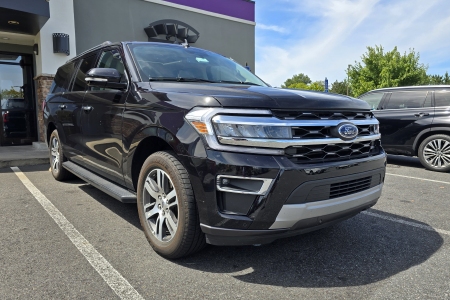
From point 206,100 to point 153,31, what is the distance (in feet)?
29.7

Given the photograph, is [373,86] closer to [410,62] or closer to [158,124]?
[410,62]

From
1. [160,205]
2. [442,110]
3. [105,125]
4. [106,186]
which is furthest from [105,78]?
[442,110]

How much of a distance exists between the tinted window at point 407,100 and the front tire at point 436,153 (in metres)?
0.84

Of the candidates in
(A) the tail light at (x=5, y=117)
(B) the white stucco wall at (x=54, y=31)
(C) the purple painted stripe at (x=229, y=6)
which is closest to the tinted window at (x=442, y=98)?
(C) the purple painted stripe at (x=229, y=6)

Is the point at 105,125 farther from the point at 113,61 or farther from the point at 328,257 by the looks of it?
the point at 328,257

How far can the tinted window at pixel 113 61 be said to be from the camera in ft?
10.9

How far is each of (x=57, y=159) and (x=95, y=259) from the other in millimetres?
3206

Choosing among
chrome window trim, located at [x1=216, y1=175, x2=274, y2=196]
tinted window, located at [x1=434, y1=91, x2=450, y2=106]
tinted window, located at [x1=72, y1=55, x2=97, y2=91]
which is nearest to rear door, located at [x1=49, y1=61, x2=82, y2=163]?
tinted window, located at [x1=72, y1=55, x2=97, y2=91]

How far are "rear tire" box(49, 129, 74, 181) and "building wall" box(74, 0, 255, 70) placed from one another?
5.08 meters

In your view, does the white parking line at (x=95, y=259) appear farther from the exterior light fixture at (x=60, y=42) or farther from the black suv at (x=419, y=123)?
the black suv at (x=419, y=123)

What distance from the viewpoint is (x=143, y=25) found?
10766 millimetres

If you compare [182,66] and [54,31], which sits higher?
[54,31]

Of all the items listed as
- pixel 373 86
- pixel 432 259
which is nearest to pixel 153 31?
pixel 432 259

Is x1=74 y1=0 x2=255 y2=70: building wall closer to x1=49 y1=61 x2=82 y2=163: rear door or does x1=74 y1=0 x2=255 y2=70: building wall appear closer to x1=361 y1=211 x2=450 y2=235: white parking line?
x1=49 y1=61 x2=82 y2=163: rear door
